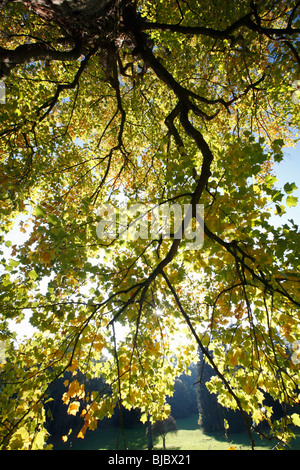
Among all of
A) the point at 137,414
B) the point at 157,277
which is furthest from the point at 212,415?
the point at 157,277

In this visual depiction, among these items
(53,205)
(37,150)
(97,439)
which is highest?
(37,150)

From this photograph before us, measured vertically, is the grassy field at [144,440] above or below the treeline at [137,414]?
below

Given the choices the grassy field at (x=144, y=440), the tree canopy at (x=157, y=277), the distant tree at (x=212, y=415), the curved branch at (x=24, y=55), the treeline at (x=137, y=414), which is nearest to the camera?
the tree canopy at (x=157, y=277)

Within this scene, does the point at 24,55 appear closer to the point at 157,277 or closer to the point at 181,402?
the point at 157,277

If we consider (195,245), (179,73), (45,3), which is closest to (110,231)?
(195,245)

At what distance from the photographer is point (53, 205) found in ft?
21.7

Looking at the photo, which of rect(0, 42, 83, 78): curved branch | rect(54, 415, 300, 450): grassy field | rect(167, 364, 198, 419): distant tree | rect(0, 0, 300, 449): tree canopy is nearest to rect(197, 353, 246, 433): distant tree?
rect(54, 415, 300, 450): grassy field

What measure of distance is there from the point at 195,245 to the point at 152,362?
6.83 ft

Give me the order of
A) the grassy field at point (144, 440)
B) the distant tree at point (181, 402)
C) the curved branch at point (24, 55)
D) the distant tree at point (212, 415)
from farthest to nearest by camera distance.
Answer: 1. the distant tree at point (181, 402)
2. the distant tree at point (212, 415)
3. the grassy field at point (144, 440)
4. the curved branch at point (24, 55)

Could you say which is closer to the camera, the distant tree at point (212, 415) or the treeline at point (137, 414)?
the treeline at point (137, 414)

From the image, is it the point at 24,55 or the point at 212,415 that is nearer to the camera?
the point at 24,55

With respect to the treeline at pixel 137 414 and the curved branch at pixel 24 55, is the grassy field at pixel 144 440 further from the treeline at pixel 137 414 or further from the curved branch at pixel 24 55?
the curved branch at pixel 24 55

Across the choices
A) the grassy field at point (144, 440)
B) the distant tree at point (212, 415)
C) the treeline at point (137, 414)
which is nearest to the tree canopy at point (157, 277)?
the treeline at point (137, 414)

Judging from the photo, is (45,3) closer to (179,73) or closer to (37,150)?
(37,150)
